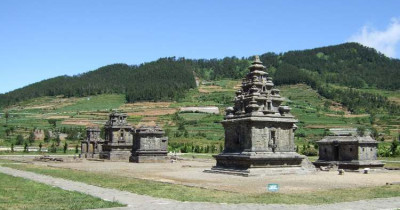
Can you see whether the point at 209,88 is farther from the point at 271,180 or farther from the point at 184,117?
the point at 271,180

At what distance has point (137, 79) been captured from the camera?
19300 cm

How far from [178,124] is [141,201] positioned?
3833 inches

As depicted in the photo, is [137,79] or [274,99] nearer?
[274,99]

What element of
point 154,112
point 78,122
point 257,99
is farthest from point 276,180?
point 154,112

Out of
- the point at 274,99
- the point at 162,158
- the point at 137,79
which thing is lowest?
the point at 162,158

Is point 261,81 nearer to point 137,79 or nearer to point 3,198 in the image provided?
point 3,198

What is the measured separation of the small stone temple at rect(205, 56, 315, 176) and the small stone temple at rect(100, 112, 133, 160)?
2618 centimetres

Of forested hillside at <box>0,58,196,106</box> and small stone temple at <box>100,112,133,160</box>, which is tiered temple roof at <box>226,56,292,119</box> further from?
forested hillside at <box>0,58,196,106</box>

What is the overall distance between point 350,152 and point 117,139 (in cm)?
3005

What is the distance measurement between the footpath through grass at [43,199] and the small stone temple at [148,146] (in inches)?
1238

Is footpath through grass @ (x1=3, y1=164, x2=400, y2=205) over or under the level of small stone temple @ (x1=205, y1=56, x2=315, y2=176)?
under

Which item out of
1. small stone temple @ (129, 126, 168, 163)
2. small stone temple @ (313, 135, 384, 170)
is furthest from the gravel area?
small stone temple @ (129, 126, 168, 163)

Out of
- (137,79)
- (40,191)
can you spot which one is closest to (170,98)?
(137,79)

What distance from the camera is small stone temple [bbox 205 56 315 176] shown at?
31328 mm
